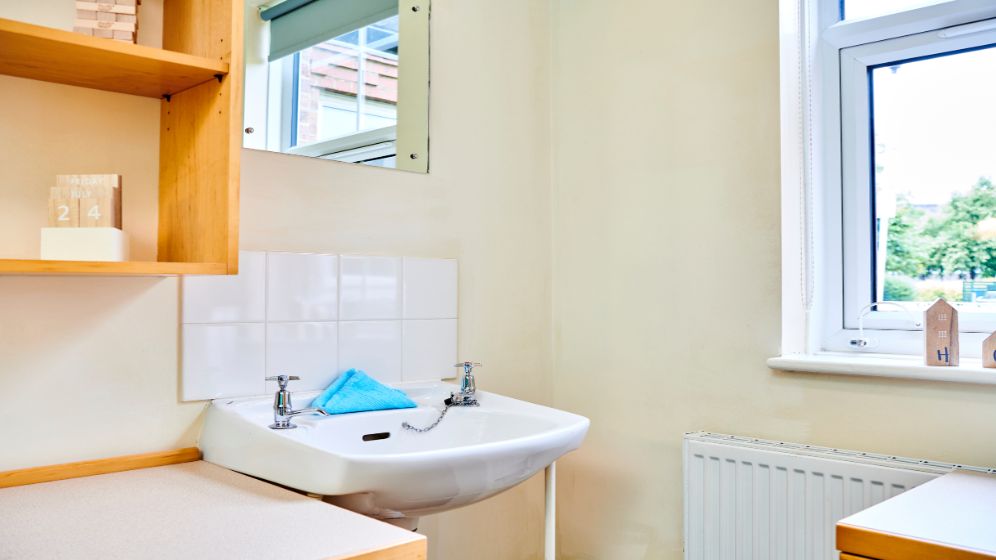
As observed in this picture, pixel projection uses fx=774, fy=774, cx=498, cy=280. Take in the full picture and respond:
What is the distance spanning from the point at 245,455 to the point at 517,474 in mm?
479

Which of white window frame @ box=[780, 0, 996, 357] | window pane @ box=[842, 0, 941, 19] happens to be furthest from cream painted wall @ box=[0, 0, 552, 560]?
window pane @ box=[842, 0, 941, 19]

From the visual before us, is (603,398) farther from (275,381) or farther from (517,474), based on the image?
(275,381)

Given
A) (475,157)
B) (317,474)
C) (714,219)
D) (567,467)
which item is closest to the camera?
(317,474)

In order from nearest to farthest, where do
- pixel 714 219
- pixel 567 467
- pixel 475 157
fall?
pixel 714 219 → pixel 475 157 → pixel 567 467

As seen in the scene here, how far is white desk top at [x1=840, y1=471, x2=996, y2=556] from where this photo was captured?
1.00 meters

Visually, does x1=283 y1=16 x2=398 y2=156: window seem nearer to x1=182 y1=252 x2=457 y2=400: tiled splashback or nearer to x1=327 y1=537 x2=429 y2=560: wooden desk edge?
x1=182 y1=252 x2=457 y2=400: tiled splashback

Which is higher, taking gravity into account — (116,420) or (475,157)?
(475,157)

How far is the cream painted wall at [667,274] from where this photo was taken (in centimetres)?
174

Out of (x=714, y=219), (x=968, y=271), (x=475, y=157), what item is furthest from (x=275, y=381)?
(x=968, y=271)

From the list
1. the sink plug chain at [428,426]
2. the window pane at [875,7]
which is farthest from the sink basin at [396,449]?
the window pane at [875,7]

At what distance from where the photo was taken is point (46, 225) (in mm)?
1327

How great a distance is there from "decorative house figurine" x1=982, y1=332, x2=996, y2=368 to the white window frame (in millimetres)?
236

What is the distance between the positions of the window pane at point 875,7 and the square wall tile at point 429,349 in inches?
47.2

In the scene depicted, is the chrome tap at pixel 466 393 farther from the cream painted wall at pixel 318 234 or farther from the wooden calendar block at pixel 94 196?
the wooden calendar block at pixel 94 196
